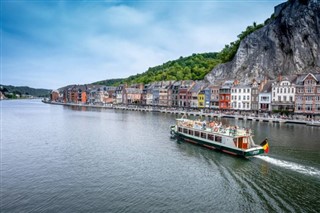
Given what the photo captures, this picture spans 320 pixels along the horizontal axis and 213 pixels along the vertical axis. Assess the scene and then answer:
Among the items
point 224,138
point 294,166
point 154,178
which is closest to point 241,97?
point 224,138

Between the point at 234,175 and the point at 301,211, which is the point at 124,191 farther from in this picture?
the point at 301,211

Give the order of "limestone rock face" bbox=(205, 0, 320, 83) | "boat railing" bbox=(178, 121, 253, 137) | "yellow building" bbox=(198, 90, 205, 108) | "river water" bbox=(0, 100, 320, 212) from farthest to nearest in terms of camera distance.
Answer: "yellow building" bbox=(198, 90, 205, 108) → "limestone rock face" bbox=(205, 0, 320, 83) → "boat railing" bbox=(178, 121, 253, 137) → "river water" bbox=(0, 100, 320, 212)

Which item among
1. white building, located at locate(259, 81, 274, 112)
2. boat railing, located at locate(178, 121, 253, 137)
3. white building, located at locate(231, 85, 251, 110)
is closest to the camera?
boat railing, located at locate(178, 121, 253, 137)

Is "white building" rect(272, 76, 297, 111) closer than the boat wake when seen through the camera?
No

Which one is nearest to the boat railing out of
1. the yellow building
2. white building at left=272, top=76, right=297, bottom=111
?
white building at left=272, top=76, right=297, bottom=111

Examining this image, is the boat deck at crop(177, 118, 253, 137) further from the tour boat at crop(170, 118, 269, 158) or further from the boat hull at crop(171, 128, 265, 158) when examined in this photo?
the boat hull at crop(171, 128, 265, 158)

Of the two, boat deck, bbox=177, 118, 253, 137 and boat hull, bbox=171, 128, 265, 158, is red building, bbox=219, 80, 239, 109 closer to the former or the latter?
boat deck, bbox=177, 118, 253, 137

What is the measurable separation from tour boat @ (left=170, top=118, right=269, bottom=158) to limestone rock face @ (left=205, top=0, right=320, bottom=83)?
6489cm

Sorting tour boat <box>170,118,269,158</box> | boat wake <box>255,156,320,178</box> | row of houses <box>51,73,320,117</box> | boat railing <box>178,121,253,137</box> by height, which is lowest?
boat wake <box>255,156,320,178</box>

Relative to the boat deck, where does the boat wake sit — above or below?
below

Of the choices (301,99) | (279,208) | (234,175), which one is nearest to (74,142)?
(234,175)

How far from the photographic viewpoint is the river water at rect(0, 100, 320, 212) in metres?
21.3

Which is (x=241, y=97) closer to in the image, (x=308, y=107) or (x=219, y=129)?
(x=308, y=107)

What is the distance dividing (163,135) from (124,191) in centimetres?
2969
